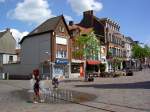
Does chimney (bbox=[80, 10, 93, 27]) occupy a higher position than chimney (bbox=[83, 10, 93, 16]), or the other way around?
chimney (bbox=[83, 10, 93, 16])

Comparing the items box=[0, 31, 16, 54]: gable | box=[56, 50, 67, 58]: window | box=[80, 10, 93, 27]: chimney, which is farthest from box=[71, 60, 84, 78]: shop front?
box=[80, 10, 93, 27]: chimney

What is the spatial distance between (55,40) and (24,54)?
28.1 feet

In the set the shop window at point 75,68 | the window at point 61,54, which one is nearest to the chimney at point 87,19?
the shop window at point 75,68

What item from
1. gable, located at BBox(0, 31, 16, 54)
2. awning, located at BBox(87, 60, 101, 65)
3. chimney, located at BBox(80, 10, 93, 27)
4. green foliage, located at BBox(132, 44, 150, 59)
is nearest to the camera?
awning, located at BBox(87, 60, 101, 65)

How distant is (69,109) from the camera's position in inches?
635

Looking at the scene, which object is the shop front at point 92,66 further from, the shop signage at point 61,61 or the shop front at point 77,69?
the shop signage at point 61,61

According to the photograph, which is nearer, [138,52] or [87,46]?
[87,46]

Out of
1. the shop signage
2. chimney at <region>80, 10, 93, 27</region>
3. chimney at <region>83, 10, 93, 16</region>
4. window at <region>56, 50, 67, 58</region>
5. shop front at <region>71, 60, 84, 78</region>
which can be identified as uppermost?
chimney at <region>83, 10, 93, 16</region>

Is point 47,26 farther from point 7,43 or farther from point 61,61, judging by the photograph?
point 7,43

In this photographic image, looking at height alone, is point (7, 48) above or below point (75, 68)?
above

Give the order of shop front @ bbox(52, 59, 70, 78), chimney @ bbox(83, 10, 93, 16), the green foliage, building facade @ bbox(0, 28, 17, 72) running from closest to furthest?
shop front @ bbox(52, 59, 70, 78)
building facade @ bbox(0, 28, 17, 72)
chimney @ bbox(83, 10, 93, 16)
the green foliage

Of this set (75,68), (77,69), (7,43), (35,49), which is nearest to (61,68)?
(75,68)

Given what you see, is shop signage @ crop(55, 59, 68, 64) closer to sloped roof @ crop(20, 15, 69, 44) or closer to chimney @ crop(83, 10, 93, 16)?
sloped roof @ crop(20, 15, 69, 44)

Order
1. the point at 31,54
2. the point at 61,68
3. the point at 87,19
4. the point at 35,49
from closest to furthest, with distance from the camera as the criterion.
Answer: the point at 61,68
the point at 35,49
the point at 31,54
the point at 87,19
